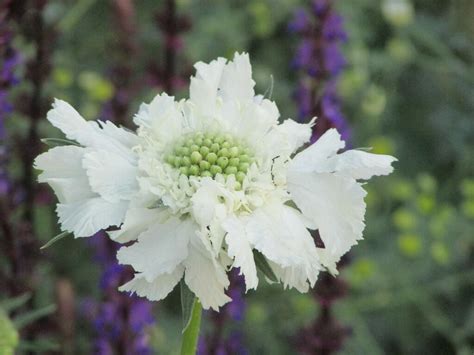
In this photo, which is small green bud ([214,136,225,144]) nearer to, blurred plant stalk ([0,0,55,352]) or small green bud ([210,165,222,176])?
small green bud ([210,165,222,176])

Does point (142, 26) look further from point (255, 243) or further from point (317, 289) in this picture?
point (255, 243)

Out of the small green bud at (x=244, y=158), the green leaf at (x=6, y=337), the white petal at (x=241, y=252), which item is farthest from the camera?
the green leaf at (x=6, y=337)

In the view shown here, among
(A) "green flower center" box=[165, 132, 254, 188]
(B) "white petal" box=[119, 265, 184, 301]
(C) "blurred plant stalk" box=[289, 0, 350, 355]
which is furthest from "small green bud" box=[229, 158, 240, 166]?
(C) "blurred plant stalk" box=[289, 0, 350, 355]

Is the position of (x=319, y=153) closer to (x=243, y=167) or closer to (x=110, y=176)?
(x=243, y=167)

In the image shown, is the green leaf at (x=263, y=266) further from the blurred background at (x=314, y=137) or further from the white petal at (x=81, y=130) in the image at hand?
the blurred background at (x=314, y=137)

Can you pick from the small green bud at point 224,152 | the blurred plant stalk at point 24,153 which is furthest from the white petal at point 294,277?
the blurred plant stalk at point 24,153

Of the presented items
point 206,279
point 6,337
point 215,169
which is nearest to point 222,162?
point 215,169
